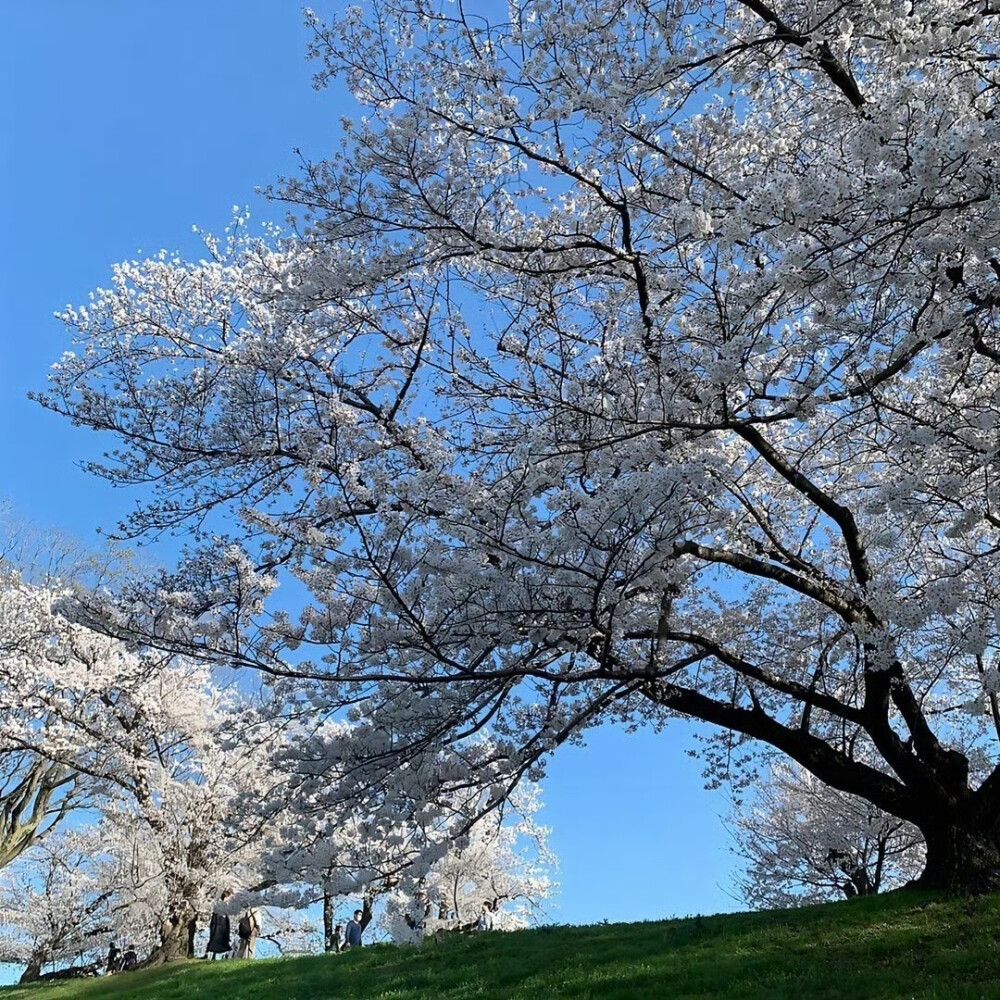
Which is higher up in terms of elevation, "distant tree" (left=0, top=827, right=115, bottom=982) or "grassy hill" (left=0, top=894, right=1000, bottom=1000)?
"distant tree" (left=0, top=827, right=115, bottom=982)

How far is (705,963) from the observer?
7469 mm

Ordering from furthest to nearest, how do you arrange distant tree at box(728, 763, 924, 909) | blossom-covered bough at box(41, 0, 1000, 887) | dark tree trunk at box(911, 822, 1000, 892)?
distant tree at box(728, 763, 924, 909), dark tree trunk at box(911, 822, 1000, 892), blossom-covered bough at box(41, 0, 1000, 887)

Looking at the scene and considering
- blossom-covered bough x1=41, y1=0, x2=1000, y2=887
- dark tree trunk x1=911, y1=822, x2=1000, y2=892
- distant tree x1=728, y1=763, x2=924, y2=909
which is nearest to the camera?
blossom-covered bough x1=41, y1=0, x2=1000, y2=887

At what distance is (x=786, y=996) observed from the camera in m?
6.23

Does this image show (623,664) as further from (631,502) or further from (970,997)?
(970,997)

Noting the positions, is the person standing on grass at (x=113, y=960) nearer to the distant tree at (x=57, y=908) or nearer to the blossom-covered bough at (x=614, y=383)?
the distant tree at (x=57, y=908)

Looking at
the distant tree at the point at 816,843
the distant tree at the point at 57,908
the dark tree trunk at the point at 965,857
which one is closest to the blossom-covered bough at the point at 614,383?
the dark tree trunk at the point at 965,857

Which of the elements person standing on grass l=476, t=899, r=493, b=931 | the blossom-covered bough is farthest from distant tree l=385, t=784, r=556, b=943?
the blossom-covered bough

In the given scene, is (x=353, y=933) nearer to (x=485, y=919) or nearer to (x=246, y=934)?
(x=246, y=934)

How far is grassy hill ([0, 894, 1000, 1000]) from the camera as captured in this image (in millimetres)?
6402

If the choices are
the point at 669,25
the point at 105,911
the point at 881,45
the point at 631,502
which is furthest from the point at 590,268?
the point at 105,911

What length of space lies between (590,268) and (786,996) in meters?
5.72

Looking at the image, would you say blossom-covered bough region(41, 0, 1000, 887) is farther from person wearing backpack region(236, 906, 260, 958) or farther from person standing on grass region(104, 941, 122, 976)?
person standing on grass region(104, 941, 122, 976)

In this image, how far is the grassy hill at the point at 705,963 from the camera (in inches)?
252
